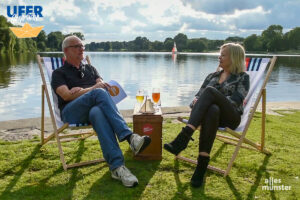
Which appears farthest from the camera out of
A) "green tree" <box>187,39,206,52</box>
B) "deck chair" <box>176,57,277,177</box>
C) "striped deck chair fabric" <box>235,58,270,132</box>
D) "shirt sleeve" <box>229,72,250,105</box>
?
"green tree" <box>187,39,206,52</box>

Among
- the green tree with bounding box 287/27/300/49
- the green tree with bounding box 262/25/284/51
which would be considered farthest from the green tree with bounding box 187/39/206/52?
the green tree with bounding box 287/27/300/49

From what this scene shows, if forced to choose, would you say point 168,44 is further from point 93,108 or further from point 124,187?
point 124,187

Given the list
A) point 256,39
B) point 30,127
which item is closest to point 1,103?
point 30,127

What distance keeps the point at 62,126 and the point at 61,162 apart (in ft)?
1.39

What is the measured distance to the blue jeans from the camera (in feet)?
9.82

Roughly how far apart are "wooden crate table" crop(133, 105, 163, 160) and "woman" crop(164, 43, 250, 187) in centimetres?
45

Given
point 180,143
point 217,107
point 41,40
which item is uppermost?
point 41,40

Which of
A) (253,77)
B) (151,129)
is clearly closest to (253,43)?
(253,77)

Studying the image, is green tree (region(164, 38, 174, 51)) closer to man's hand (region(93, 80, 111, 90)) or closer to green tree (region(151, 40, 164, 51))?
green tree (region(151, 40, 164, 51))

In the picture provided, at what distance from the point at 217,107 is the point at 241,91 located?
46cm

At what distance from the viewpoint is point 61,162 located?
11.2 ft

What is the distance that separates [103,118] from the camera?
3076mm

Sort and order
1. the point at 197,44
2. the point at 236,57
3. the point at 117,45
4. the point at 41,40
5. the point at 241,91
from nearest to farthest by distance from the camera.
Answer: the point at 241,91 < the point at 236,57 < the point at 41,40 < the point at 197,44 < the point at 117,45

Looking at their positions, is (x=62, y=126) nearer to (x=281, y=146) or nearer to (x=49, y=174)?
(x=49, y=174)
